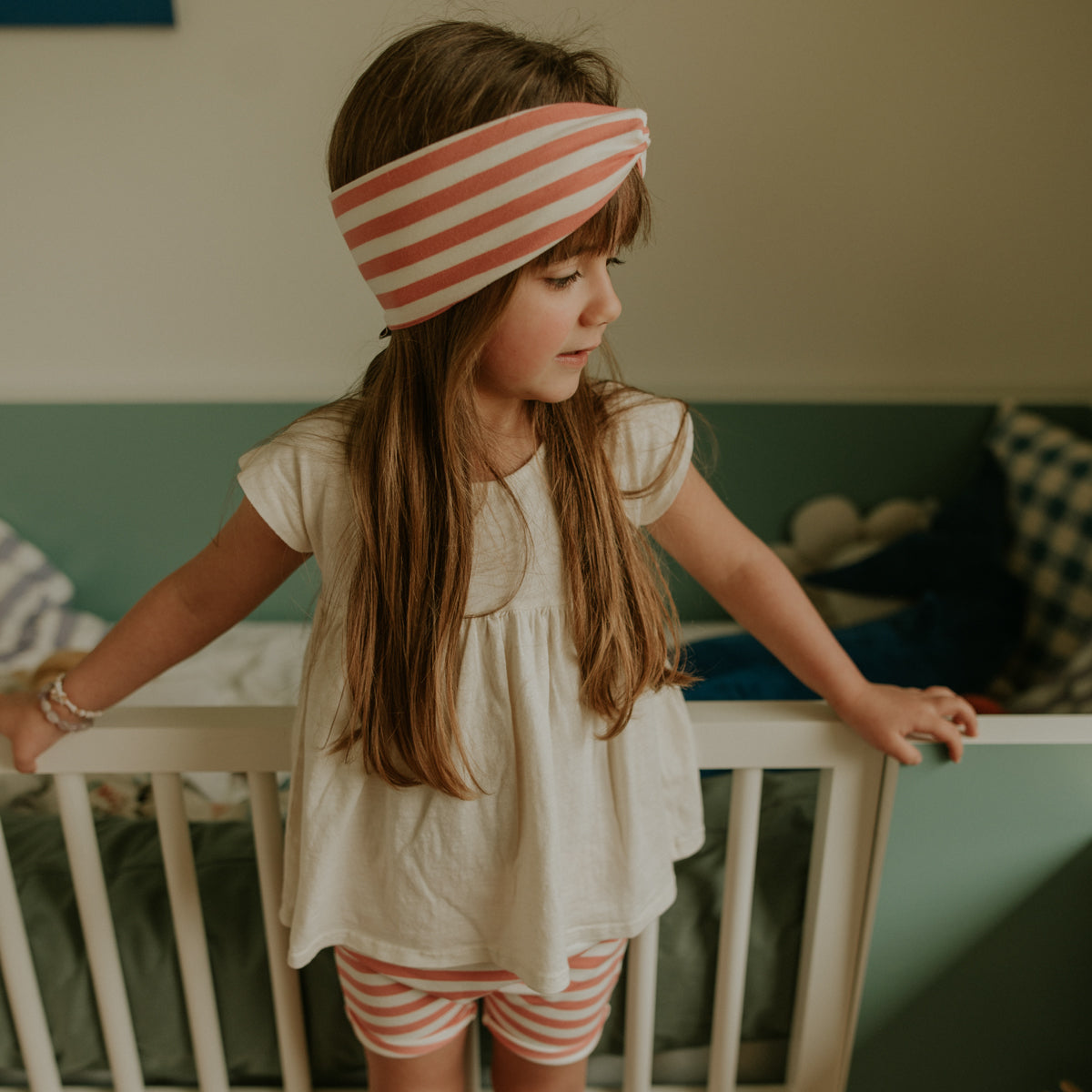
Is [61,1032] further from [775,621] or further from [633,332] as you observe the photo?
[633,332]

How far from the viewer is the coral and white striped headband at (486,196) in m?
0.54

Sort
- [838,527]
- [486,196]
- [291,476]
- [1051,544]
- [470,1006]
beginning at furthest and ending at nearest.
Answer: [838,527] < [1051,544] < [470,1006] < [291,476] < [486,196]

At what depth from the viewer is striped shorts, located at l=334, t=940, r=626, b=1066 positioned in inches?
29.1

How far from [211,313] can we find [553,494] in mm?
1220

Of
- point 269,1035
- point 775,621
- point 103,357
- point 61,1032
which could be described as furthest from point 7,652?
point 775,621

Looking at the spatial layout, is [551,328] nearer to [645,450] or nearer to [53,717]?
[645,450]

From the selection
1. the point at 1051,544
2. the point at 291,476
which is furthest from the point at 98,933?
the point at 1051,544

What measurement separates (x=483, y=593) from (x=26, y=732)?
377mm

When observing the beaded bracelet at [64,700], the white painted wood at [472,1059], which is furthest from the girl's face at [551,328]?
the white painted wood at [472,1059]

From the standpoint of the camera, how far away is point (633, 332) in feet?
5.53

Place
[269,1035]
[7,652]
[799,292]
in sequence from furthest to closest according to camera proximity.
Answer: [799,292] < [7,652] < [269,1035]

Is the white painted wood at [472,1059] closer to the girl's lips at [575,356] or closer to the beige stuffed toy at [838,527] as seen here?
the girl's lips at [575,356]

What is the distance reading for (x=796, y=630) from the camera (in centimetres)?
75

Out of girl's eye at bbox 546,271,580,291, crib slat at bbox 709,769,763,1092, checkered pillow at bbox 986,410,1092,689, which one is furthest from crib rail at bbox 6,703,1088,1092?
checkered pillow at bbox 986,410,1092,689
